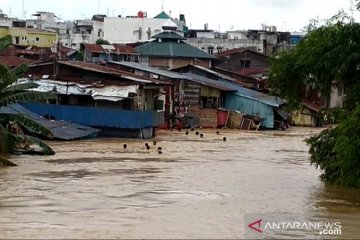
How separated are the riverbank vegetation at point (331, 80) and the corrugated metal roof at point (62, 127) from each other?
38.6 feet

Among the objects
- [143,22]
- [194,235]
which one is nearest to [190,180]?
[194,235]

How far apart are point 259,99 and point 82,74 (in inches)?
513

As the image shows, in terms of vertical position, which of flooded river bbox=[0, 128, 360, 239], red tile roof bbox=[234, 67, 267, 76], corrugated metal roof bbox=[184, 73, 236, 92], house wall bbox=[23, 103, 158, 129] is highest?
red tile roof bbox=[234, 67, 267, 76]

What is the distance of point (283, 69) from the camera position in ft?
60.8

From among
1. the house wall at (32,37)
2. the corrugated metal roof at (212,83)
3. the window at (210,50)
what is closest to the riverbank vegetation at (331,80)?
the corrugated metal roof at (212,83)

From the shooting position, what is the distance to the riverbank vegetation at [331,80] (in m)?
16.6

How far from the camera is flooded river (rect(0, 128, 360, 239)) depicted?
447 inches

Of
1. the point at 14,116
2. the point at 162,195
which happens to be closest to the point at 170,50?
the point at 14,116

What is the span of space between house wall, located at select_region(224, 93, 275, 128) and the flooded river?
50.5ft

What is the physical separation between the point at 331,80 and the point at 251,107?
81.5 feet

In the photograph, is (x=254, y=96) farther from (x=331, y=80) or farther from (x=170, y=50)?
(x=331, y=80)

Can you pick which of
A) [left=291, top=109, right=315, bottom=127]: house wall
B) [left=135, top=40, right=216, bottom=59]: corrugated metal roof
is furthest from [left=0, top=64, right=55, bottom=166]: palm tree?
[left=135, top=40, right=216, bottom=59]: corrugated metal roof

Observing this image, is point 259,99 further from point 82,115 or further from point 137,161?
point 137,161

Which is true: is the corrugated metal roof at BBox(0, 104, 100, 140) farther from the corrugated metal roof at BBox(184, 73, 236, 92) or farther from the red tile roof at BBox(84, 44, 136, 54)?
the red tile roof at BBox(84, 44, 136, 54)
